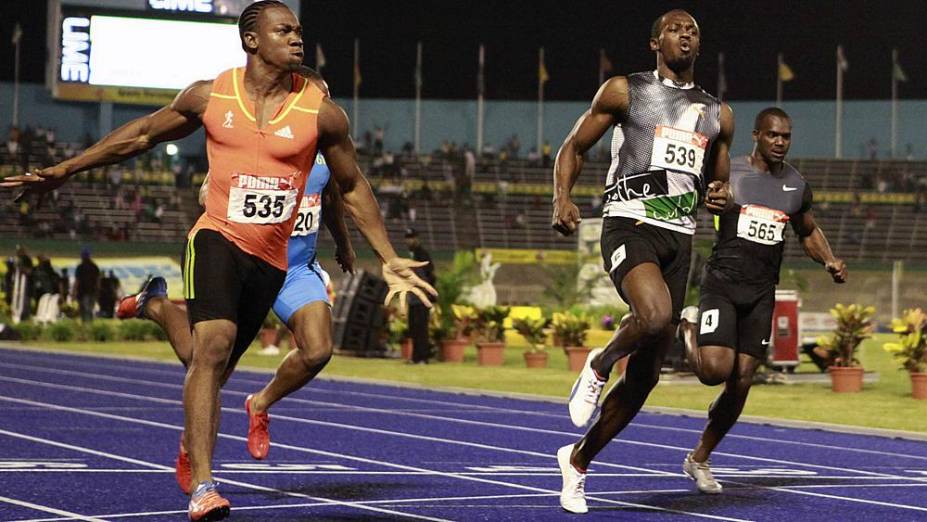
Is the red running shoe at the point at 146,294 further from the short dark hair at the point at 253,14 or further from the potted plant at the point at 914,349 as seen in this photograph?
the potted plant at the point at 914,349

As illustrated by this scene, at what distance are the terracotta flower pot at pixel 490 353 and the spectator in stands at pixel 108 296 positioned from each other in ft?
52.2

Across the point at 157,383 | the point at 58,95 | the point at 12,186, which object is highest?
the point at 58,95

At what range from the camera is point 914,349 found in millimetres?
18203

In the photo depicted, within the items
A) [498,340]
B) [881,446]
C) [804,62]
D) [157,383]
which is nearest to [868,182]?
[804,62]

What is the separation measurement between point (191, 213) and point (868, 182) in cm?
2584

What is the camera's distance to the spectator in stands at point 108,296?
3791 cm

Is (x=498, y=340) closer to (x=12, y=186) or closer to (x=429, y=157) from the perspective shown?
(x=12, y=186)

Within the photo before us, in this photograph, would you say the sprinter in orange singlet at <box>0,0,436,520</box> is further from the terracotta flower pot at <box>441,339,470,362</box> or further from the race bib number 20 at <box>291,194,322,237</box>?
the terracotta flower pot at <box>441,339,470,362</box>

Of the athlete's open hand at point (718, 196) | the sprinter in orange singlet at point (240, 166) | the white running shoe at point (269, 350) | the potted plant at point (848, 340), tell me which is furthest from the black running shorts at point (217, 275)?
the white running shoe at point (269, 350)

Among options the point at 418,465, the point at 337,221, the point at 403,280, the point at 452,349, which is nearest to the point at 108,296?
the point at 452,349

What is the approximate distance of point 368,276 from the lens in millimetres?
25750

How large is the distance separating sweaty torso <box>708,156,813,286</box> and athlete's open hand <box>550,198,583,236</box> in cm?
193

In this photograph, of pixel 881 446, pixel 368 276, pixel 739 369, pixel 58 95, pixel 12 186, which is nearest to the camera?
pixel 12 186

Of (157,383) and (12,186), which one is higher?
(12,186)
